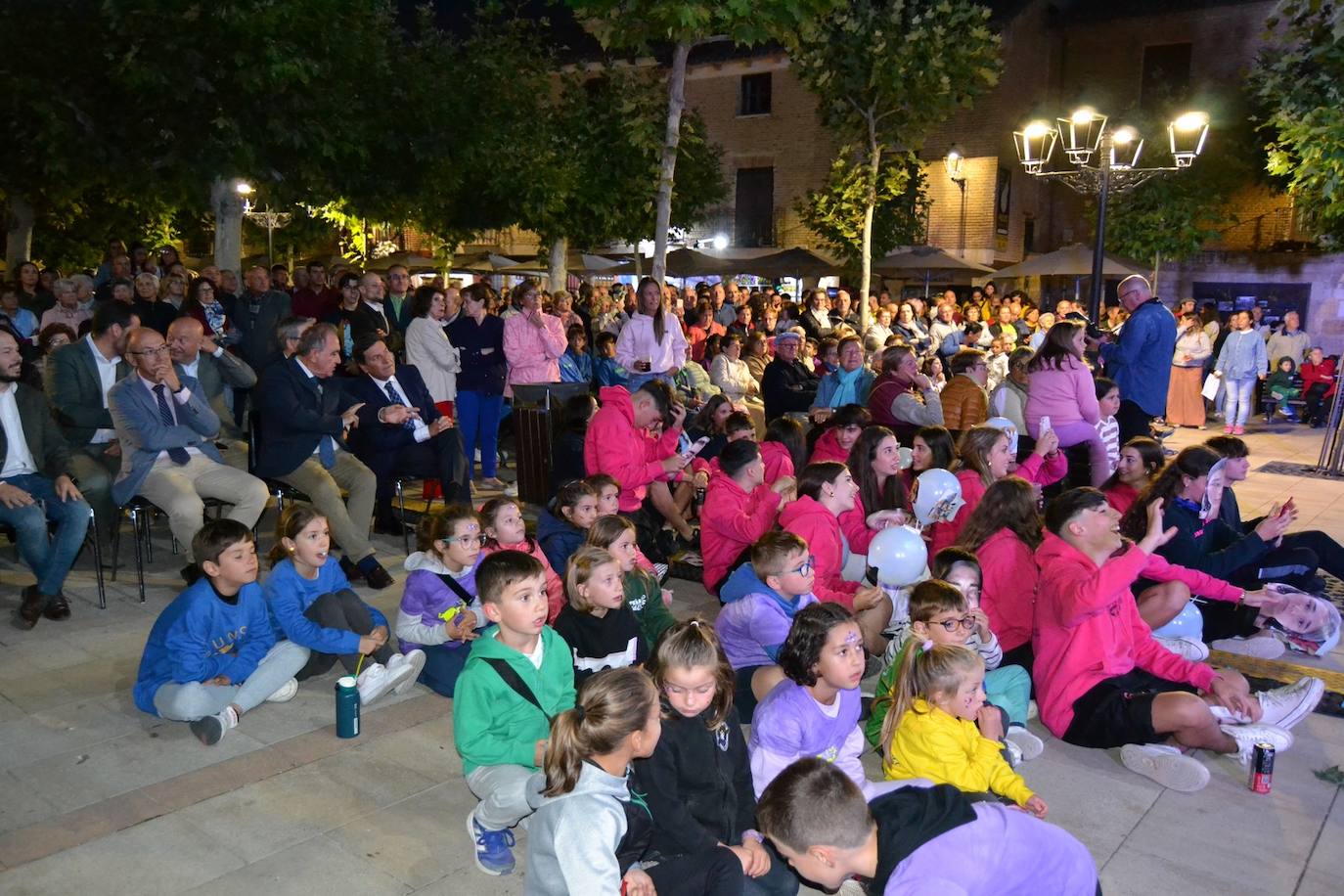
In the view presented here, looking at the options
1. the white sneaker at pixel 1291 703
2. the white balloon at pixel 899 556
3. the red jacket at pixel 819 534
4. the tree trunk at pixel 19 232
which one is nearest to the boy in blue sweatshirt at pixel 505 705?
the red jacket at pixel 819 534

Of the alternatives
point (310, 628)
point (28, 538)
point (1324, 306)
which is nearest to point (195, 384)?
point (28, 538)

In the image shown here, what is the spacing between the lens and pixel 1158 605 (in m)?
5.75

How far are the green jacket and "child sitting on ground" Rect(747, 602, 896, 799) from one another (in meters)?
0.80

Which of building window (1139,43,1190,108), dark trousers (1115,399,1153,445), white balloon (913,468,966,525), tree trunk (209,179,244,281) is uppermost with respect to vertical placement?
building window (1139,43,1190,108)

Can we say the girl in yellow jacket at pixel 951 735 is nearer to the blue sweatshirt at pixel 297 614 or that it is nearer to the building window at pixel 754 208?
the blue sweatshirt at pixel 297 614

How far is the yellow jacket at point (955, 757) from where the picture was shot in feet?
12.3

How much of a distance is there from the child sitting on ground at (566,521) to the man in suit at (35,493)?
8.92 ft

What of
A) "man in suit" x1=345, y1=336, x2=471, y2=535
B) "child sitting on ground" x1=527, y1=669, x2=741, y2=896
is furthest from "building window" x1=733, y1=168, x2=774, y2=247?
"child sitting on ground" x1=527, y1=669, x2=741, y2=896

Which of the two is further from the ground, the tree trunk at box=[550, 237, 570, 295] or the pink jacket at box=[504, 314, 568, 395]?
the tree trunk at box=[550, 237, 570, 295]

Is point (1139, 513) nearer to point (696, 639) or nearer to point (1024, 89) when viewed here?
point (696, 639)

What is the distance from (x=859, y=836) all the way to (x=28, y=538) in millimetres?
5319

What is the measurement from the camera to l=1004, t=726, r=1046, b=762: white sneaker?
474cm

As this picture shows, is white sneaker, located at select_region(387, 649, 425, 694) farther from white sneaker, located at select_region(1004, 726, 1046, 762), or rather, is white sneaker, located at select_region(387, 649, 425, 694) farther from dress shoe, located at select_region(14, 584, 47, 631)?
white sneaker, located at select_region(1004, 726, 1046, 762)

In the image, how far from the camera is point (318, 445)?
718 cm
